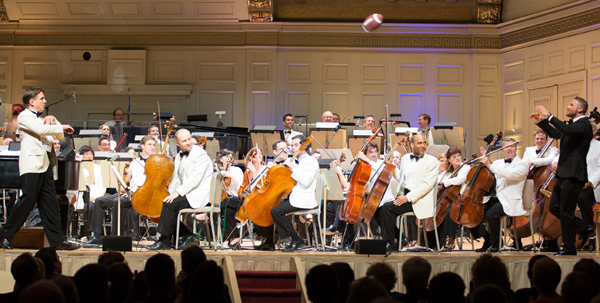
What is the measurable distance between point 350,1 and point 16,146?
26.8ft

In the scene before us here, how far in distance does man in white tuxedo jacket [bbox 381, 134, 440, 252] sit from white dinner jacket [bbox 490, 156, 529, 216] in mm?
668

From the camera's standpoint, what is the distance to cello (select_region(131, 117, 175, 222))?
5.45 meters

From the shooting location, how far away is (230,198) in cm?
657

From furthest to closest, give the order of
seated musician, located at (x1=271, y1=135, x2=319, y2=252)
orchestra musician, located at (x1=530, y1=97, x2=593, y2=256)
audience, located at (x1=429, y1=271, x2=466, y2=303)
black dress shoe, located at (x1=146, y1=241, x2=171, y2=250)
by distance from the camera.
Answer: seated musician, located at (x1=271, y1=135, x2=319, y2=252)
black dress shoe, located at (x1=146, y1=241, x2=171, y2=250)
orchestra musician, located at (x1=530, y1=97, x2=593, y2=256)
audience, located at (x1=429, y1=271, x2=466, y2=303)

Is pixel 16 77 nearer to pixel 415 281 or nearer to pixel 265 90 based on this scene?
pixel 265 90

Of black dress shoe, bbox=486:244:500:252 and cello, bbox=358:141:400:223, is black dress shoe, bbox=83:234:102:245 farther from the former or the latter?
black dress shoe, bbox=486:244:500:252

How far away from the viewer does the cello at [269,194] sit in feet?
18.2

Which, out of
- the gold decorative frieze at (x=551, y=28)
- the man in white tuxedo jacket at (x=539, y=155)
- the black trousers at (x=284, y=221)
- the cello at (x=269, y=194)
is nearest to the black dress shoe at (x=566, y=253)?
the man in white tuxedo jacket at (x=539, y=155)

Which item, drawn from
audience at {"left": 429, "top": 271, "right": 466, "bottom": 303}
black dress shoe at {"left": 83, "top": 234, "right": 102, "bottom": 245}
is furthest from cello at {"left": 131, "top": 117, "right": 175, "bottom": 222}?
audience at {"left": 429, "top": 271, "right": 466, "bottom": 303}

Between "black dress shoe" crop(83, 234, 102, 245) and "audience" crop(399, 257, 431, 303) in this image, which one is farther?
"black dress shoe" crop(83, 234, 102, 245)

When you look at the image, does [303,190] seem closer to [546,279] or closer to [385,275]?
[385,275]

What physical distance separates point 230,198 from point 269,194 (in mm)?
1051

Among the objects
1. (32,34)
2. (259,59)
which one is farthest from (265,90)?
(32,34)

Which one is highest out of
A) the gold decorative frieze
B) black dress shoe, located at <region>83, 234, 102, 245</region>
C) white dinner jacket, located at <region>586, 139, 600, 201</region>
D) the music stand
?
the gold decorative frieze
